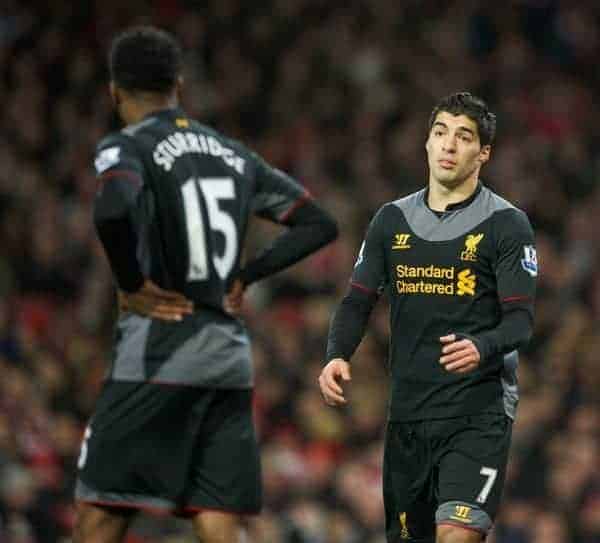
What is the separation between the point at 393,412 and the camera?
5.72 meters

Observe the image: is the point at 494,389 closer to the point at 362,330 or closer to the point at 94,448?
the point at 362,330

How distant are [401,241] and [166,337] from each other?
2.90ft

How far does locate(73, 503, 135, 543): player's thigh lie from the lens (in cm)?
562

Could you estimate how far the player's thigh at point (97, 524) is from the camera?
5.62m

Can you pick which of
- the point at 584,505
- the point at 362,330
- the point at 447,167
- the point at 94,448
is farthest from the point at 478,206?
the point at 584,505

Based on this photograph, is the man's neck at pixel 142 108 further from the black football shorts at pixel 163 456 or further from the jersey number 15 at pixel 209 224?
the black football shorts at pixel 163 456

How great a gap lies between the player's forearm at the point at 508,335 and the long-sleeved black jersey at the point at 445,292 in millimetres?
30

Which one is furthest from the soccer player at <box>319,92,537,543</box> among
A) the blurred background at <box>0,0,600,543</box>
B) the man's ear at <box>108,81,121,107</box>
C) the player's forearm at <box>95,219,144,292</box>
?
the blurred background at <box>0,0,600,543</box>

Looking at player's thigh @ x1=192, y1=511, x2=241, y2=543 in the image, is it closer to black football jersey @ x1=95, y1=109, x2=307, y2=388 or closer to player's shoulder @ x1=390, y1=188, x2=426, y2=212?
black football jersey @ x1=95, y1=109, x2=307, y2=388

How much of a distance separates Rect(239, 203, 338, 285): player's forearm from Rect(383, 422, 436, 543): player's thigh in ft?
2.48

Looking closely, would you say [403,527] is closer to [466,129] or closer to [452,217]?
[452,217]

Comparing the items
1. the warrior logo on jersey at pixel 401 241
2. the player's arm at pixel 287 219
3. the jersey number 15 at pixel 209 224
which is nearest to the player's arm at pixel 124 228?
the jersey number 15 at pixel 209 224

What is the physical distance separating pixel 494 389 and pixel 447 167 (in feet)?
2.57

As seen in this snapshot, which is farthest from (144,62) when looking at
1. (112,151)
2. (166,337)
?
(166,337)
